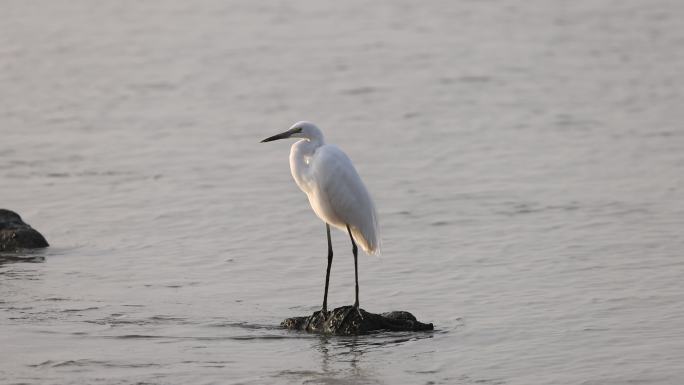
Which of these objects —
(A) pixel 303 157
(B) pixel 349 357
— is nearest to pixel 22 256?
(A) pixel 303 157

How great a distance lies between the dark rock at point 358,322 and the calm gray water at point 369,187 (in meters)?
0.12

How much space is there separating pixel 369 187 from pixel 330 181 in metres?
4.98

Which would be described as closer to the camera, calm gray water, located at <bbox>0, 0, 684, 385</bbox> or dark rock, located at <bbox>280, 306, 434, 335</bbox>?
calm gray water, located at <bbox>0, 0, 684, 385</bbox>

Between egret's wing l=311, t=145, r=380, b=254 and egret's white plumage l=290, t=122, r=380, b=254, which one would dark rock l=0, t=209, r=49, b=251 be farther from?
egret's wing l=311, t=145, r=380, b=254

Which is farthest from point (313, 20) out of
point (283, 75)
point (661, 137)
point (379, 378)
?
point (379, 378)

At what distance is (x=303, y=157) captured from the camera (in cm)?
893

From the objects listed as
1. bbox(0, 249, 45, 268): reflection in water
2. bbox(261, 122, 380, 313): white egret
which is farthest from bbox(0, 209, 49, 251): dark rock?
bbox(261, 122, 380, 313): white egret

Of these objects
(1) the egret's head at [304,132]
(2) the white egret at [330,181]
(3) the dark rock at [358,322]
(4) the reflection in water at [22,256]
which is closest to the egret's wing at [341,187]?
(2) the white egret at [330,181]

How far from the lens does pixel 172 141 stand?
647 inches

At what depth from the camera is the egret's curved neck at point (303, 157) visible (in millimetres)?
8865

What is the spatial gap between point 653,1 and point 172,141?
1376cm

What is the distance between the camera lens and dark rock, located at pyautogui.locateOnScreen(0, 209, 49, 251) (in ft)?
36.2

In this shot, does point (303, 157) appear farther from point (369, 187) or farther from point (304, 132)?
point (369, 187)

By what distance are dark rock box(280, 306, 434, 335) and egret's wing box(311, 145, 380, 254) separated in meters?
0.68
